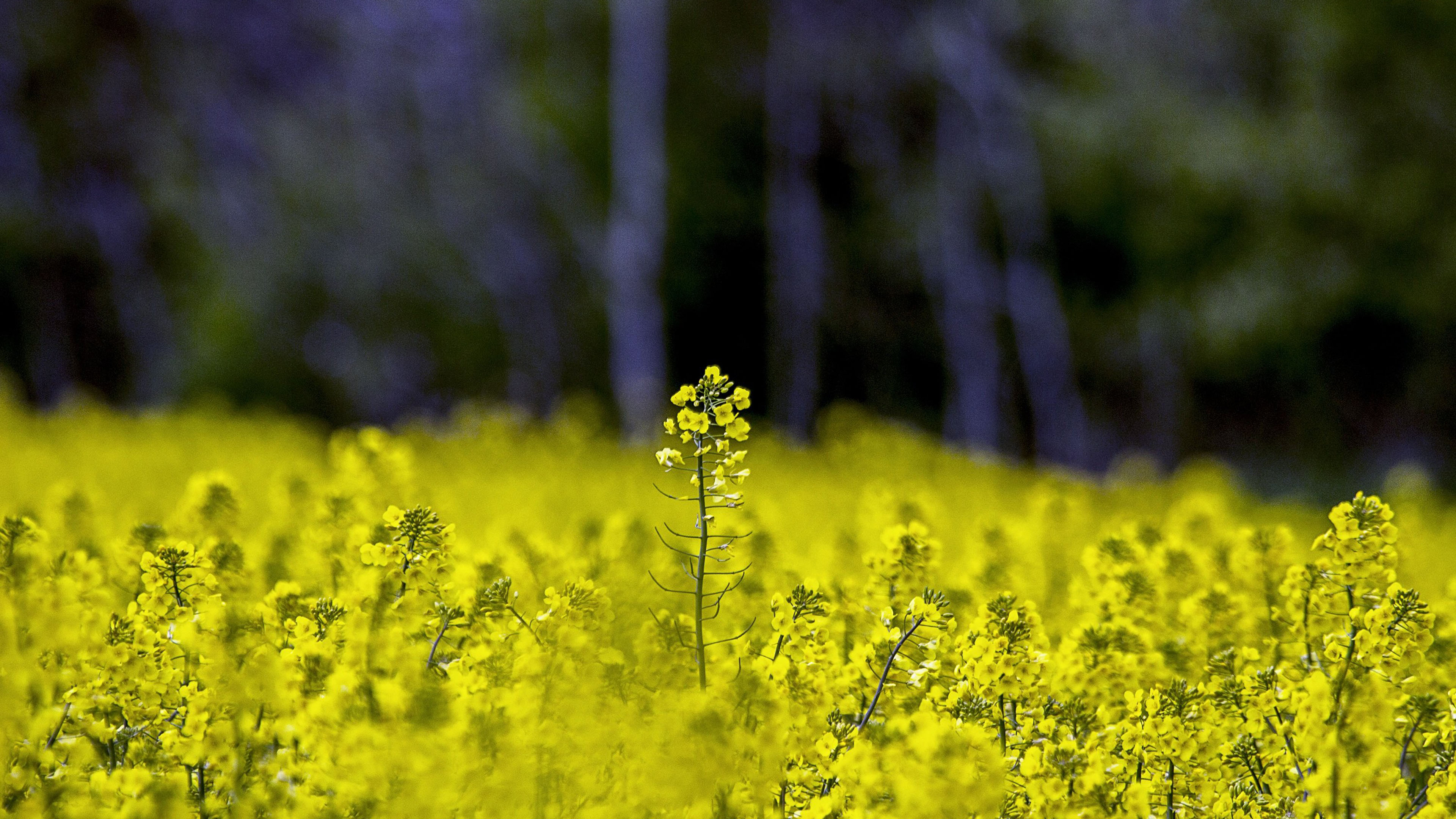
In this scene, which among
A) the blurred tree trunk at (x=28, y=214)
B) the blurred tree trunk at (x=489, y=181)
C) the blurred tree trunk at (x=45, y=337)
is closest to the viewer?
the blurred tree trunk at (x=489, y=181)

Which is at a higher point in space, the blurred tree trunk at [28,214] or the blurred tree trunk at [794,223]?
the blurred tree trunk at [794,223]

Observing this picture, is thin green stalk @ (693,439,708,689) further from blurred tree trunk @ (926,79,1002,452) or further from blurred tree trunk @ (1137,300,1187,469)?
blurred tree trunk @ (1137,300,1187,469)

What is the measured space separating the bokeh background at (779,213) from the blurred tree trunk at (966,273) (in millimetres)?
46

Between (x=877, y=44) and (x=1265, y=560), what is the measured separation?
11.4 meters

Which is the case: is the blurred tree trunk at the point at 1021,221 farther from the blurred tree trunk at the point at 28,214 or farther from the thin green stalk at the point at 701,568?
the blurred tree trunk at the point at 28,214

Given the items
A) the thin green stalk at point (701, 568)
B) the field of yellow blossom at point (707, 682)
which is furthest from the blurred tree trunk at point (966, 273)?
the thin green stalk at point (701, 568)

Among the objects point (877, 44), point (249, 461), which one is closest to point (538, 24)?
point (877, 44)

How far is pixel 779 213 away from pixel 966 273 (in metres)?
2.76

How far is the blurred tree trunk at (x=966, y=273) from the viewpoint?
41.6ft

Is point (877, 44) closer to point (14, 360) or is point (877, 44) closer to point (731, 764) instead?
point (731, 764)

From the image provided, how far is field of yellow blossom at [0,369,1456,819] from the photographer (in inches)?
74.2

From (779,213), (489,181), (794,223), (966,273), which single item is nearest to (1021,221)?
(966,273)

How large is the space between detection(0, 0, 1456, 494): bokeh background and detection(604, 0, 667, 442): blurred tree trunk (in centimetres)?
4

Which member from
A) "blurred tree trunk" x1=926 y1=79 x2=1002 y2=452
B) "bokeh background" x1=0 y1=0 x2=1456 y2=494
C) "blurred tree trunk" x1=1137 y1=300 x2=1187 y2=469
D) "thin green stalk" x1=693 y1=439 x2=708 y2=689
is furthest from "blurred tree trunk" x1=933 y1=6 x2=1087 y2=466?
"thin green stalk" x1=693 y1=439 x2=708 y2=689
